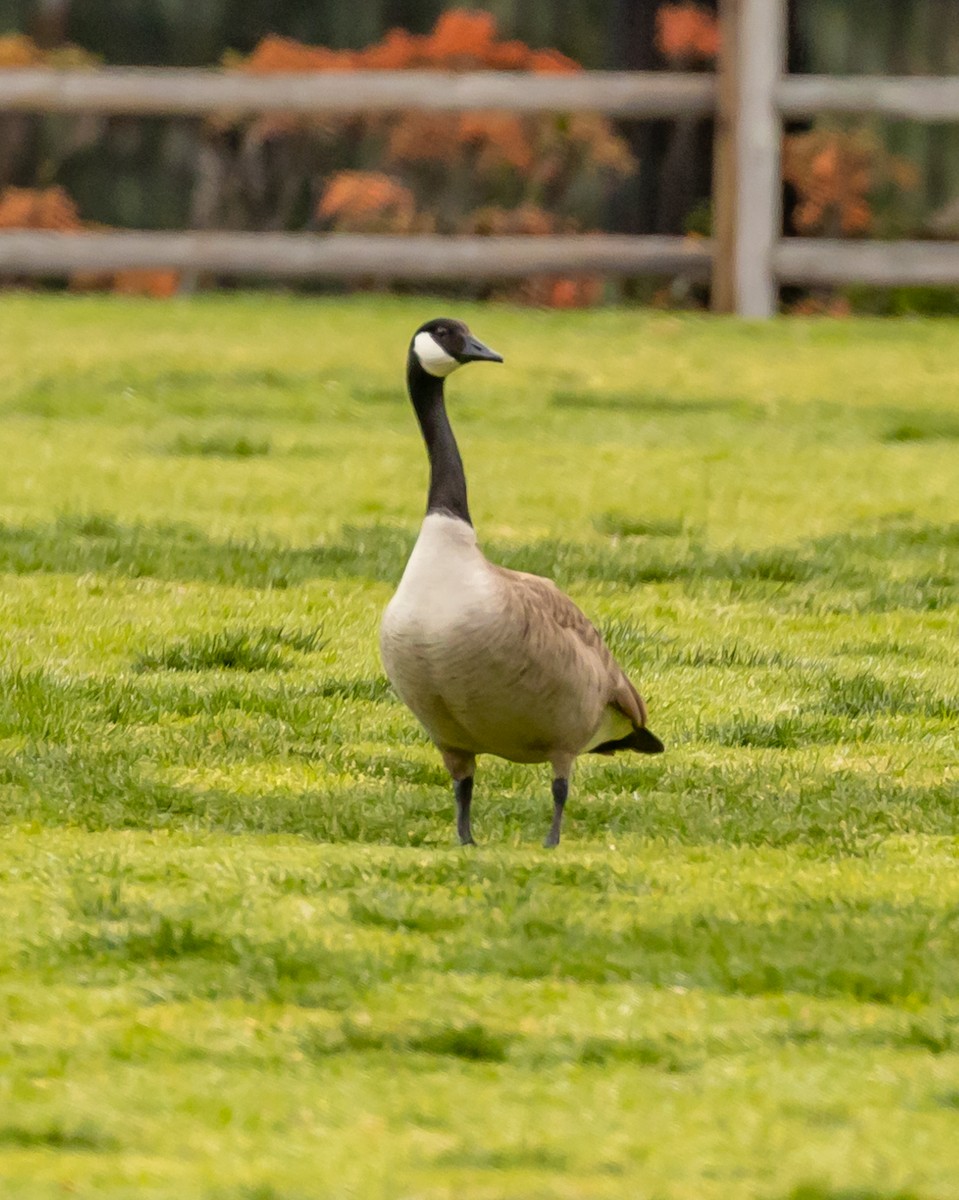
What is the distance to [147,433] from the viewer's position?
42.6 feet

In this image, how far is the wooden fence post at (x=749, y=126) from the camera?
16.4 m

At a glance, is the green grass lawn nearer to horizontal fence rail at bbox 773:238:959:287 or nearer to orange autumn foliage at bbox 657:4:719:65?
horizontal fence rail at bbox 773:238:959:287

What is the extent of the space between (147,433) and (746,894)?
796 cm

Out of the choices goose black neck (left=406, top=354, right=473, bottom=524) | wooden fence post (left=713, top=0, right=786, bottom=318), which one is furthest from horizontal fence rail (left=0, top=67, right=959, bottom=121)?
goose black neck (left=406, top=354, right=473, bottom=524)

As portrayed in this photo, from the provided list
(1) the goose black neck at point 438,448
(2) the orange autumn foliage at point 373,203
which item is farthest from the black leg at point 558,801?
(2) the orange autumn foliage at point 373,203

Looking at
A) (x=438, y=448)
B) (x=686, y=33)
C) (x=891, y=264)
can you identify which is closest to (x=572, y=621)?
(x=438, y=448)

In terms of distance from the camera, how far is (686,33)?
772 inches

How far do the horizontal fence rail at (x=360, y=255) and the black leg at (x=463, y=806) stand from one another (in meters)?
10.9

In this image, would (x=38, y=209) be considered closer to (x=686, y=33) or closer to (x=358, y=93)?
(x=358, y=93)

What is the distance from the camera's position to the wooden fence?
1631 centimetres

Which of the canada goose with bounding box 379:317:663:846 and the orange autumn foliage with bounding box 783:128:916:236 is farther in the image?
the orange autumn foliage with bounding box 783:128:916:236

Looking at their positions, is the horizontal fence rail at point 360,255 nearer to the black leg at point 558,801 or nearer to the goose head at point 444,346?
the goose head at point 444,346

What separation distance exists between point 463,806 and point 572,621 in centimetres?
50

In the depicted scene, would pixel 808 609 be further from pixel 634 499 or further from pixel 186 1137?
pixel 186 1137
